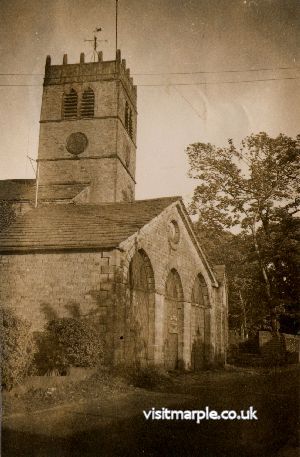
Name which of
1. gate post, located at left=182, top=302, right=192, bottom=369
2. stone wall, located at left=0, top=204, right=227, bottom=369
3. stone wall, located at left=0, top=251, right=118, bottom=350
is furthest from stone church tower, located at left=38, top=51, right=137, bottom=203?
stone wall, located at left=0, top=251, right=118, bottom=350

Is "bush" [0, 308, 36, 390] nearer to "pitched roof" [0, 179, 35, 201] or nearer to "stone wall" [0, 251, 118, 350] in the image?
"stone wall" [0, 251, 118, 350]

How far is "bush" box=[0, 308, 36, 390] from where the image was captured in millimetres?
10273

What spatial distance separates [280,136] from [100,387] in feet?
70.2

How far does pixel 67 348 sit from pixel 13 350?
170cm

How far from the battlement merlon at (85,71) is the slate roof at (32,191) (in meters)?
8.97

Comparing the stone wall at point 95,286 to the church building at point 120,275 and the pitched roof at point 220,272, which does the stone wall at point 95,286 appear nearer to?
the church building at point 120,275

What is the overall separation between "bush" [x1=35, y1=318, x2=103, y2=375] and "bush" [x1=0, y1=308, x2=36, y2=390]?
3.42 ft

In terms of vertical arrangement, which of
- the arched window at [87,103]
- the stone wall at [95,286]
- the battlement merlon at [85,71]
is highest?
the battlement merlon at [85,71]

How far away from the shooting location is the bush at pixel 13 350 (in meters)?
10.3

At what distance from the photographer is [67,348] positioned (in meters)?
11.8

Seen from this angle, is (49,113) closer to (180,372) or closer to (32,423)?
(180,372)

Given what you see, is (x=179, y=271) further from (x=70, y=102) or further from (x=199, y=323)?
(x=70, y=102)

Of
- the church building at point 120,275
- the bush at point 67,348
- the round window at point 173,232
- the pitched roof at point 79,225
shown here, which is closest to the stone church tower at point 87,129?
the church building at point 120,275

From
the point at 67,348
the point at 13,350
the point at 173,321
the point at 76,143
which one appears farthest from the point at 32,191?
the point at 13,350
